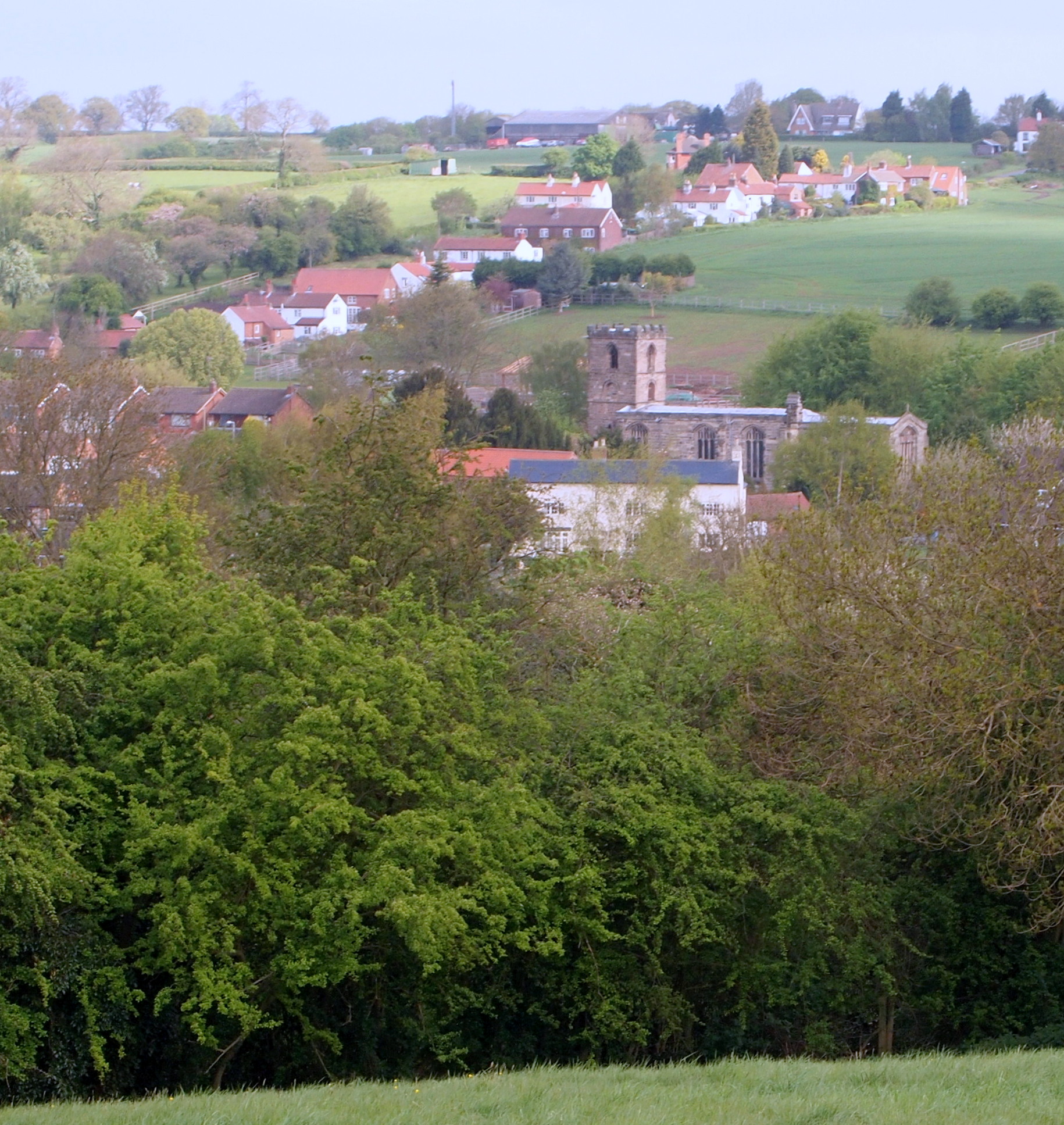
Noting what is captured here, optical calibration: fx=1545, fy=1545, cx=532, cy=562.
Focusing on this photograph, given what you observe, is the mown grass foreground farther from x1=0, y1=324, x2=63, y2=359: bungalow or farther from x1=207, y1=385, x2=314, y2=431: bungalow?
x1=207, y1=385, x2=314, y2=431: bungalow

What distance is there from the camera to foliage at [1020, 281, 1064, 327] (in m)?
91.9

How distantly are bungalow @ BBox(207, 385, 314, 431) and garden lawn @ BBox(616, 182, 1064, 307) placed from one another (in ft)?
133

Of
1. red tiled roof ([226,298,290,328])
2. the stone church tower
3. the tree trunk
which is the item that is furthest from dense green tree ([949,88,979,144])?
the tree trunk

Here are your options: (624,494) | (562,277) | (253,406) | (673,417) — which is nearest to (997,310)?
(562,277)

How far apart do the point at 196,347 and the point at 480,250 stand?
40.0 metres

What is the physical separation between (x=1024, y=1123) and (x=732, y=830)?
24.7 ft

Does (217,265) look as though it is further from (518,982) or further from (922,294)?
(518,982)

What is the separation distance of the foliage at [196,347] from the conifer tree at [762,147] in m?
81.0

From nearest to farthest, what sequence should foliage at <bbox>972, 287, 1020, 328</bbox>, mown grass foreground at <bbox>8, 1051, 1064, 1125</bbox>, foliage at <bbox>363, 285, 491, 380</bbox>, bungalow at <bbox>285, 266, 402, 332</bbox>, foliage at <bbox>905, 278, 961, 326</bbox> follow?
mown grass foreground at <bbox>8, 1051, 1064, 1125</bbox> → foliage at <bbox>363, 285, 491, 380</bbox> → foliage at <bbox>972, 287, 1020, 328</bbox> → foliage at <bbox>905, 278, 961, 326</bbox> → bungalow at <bbox>285, 266, 402, 332</bbox>

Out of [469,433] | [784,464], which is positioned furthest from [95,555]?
[784,464]

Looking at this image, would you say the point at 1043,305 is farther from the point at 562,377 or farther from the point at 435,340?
the point at 435,340

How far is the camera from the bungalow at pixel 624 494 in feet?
143

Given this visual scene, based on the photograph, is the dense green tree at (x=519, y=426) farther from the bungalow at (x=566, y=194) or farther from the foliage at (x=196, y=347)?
the bungalow at (x=566, y=194)

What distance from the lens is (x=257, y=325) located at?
103 meters
